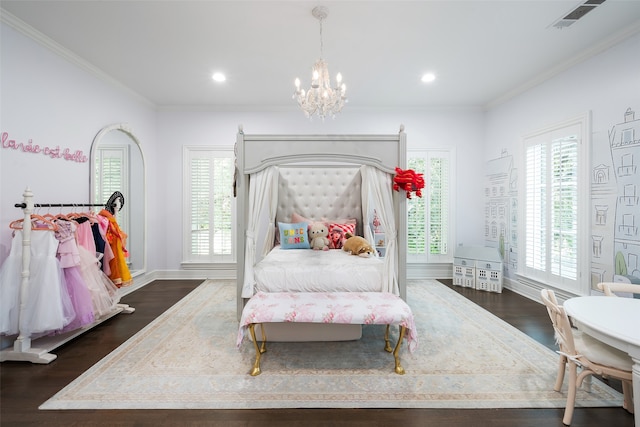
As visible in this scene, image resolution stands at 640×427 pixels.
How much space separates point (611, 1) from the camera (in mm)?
2580

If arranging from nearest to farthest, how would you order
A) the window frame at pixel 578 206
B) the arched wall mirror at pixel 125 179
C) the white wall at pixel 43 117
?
the white wall at pixel 43 117 < the window frame at pixel 578 206 < the arched wall mirror at pixel 125 179

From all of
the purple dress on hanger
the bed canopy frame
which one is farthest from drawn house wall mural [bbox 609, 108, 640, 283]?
the purple dress on hanger

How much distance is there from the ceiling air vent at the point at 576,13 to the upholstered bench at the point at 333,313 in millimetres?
3122

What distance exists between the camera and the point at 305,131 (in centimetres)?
526

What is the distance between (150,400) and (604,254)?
4637 mm

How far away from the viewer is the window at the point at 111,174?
4004mm

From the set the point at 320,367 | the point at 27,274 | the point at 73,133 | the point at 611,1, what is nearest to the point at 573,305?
the point at 320,367

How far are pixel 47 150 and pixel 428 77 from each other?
4.71 m

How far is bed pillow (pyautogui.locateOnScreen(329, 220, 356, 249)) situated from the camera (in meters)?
4.09

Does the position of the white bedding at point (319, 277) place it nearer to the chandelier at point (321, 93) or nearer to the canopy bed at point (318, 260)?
the canopy bed at point (318, 260)

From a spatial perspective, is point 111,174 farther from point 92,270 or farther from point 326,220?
point 326,220

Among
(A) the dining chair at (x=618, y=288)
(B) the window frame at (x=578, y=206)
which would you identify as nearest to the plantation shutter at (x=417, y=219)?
(B) the window frame at (x=578, y=206)

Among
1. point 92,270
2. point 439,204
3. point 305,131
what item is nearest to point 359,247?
point 439,204

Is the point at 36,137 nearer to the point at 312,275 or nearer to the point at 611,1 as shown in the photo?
the point at 312,275
